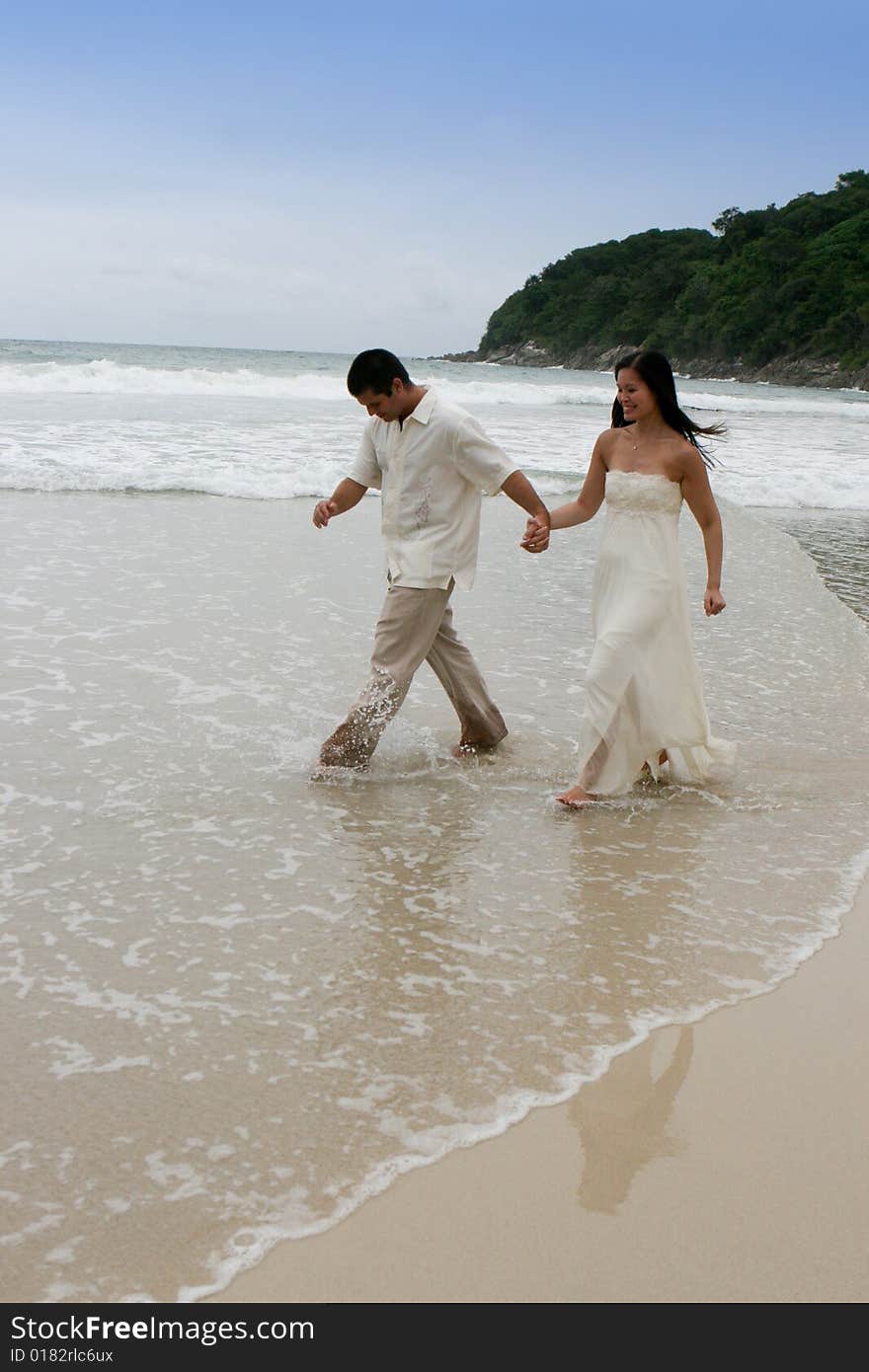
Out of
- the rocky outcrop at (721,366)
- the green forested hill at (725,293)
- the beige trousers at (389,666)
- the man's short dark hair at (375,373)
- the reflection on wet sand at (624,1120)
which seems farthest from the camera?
the green forested hill at (725,293)

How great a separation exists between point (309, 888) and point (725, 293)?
99.4 m

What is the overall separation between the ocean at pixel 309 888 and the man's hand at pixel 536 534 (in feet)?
3.21

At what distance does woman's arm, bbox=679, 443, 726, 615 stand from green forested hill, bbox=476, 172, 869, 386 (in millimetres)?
76467

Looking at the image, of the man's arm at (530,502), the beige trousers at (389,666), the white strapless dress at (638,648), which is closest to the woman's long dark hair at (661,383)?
the white strapless dress at (638,648)

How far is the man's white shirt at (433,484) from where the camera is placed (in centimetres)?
505

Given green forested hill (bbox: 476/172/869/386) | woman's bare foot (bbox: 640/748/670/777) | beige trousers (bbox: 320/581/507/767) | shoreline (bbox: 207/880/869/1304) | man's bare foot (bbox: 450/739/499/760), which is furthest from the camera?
green forested hill (bbox: 476/172/869/386)

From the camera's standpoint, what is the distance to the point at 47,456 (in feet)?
48.1

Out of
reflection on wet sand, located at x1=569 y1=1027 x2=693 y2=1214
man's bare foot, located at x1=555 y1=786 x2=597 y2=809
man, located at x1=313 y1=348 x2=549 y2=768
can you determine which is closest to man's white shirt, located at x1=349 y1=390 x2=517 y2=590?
man, located at x1=313 y1=348 x2=549 y2=768

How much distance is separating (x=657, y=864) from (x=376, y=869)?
1.00 meters

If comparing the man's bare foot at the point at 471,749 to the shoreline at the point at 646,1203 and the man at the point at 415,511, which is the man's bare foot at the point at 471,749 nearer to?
the man at the point at 415,511

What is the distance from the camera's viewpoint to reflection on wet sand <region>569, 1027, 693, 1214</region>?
2596mm

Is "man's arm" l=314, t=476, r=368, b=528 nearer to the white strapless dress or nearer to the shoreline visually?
the white strapless dress
